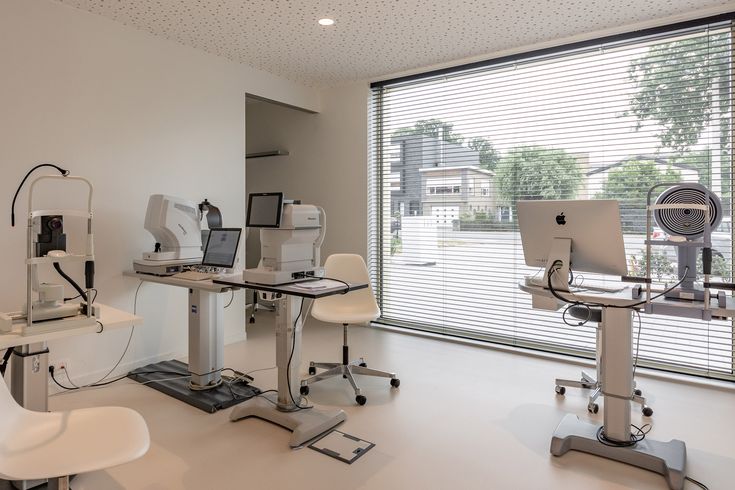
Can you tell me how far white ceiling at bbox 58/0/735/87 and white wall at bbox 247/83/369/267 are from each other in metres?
0.80

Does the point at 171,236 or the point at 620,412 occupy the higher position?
the point at 171,236

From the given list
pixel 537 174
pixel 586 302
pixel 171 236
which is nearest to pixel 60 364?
pixel 171 236

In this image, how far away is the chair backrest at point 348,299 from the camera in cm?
327

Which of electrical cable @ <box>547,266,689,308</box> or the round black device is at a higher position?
the round black device

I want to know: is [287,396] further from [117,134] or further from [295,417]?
[117,134]

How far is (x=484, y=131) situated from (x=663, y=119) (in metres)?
1.40

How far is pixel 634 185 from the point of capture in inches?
139

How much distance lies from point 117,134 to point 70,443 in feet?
8.65

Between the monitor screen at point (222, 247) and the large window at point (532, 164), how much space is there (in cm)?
203

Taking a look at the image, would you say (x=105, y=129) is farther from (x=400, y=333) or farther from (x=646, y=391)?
(x=646, y=391)

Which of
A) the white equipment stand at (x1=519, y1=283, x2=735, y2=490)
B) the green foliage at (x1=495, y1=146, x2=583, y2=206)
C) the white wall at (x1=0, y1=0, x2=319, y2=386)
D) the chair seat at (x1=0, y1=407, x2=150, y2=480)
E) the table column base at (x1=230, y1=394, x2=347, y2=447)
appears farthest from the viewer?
the green foliage at (x1=495, y1=146, x2=583, y2=206)

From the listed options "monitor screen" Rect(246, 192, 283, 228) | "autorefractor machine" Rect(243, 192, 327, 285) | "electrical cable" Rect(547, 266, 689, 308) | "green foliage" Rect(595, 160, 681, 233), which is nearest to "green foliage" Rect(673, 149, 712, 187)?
"green foliage" Rect(595, 160, 681, 233)

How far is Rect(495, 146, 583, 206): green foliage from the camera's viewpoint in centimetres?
380

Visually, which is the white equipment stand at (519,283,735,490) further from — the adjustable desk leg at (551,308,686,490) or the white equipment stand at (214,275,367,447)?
the white equipment stand at (214,275,367,447)
